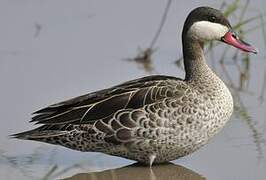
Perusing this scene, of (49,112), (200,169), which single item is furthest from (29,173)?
(200,169)

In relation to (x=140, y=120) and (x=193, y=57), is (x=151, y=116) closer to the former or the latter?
(x=140, y=120)

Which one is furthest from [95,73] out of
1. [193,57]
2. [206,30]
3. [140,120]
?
[140,120]

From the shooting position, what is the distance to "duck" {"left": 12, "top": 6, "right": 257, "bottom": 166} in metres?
7.69

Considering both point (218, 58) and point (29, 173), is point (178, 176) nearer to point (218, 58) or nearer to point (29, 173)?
point (29, 173)

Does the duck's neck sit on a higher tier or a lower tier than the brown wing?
higher

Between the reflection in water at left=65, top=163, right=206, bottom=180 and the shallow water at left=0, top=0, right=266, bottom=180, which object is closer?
the reflection in water at left=65, top=163, right=206, bottom=180

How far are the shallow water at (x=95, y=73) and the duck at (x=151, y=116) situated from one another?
6.5 inches

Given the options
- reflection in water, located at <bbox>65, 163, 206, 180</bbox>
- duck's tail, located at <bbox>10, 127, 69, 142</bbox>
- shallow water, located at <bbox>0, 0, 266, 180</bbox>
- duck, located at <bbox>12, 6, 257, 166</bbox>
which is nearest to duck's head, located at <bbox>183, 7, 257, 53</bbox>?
duck, located at <bbox>12, 6, 257, 166</bbox>

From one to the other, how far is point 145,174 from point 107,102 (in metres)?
0.60

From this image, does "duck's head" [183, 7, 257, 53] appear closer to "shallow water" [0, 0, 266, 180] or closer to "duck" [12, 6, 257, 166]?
"duck" [12, 6, 257, 166]

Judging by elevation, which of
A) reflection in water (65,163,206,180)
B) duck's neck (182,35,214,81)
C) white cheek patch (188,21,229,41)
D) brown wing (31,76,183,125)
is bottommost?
reflection in water (65,163,206,180)

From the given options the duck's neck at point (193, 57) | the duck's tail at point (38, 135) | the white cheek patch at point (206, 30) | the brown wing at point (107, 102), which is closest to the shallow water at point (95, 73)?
the duck's tail at point (38, 135)

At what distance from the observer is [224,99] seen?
7844 mm

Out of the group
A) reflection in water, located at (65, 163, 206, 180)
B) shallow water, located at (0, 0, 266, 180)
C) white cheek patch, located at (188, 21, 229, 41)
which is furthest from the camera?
white cheek patch, located at (188, 21, 229, 41)
